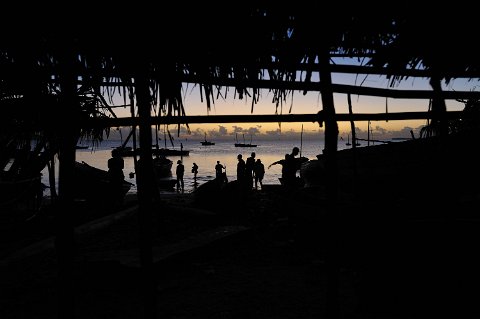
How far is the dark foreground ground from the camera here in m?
4.29

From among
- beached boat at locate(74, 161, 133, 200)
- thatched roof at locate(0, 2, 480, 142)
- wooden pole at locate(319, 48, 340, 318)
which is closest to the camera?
thatched roof at locate(0, 2, 480, 142)

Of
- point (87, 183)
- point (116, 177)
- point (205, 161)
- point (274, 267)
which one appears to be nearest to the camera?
point (274, 267)

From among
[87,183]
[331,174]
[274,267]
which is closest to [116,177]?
[87,183]

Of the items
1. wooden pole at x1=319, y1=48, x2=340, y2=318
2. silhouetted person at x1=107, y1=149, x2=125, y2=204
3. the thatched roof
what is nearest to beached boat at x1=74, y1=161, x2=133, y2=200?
silhouetted person at x1=107, y1=149, x2=125, y2=204

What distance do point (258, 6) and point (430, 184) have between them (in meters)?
5.82

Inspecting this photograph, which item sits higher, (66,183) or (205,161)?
(205,161)

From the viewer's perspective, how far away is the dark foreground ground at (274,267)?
4.29m

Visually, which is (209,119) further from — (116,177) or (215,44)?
(116,177)

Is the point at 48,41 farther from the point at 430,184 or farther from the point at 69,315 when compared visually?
the point at 430,184

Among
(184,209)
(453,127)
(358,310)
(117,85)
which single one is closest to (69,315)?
(117,85)

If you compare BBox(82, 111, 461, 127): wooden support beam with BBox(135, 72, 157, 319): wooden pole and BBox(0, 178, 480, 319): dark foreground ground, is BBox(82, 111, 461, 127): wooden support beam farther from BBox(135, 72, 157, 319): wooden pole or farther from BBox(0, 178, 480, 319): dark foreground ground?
BBox(0, 178, 480, 319): dark foreground ground

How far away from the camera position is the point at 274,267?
6.58m

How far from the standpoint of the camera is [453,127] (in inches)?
448

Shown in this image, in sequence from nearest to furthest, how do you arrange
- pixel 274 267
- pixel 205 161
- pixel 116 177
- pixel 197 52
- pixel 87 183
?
pixel 197 52 < pixel 274 267 < pixel 116 177 < pixel 87 183 < pixel 205 161
